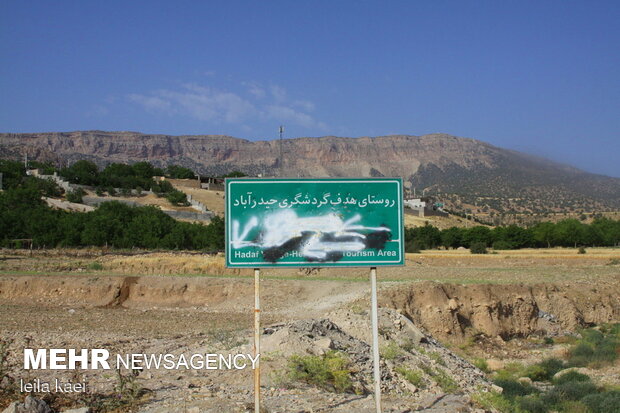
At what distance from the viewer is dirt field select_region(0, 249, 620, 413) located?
30.3ft

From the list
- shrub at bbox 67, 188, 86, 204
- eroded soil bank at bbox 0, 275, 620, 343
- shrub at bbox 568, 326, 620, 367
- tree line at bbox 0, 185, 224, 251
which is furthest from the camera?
shrub at bbox 67, 188, 86, 204

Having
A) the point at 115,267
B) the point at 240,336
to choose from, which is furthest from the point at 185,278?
the point at 240,336

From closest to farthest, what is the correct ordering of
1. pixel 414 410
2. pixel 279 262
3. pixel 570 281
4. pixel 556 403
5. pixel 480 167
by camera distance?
1. pixel 279 262
2. pixel 414 410
3. pixel 556 403
4. pixel 570 281
5. pixel 480 167

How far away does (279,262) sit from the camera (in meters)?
7.49

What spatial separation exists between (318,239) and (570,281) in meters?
25.5

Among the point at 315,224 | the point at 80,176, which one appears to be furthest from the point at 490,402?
the point at 80,176

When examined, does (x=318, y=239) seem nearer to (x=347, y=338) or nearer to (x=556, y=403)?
(x=347, y=338)

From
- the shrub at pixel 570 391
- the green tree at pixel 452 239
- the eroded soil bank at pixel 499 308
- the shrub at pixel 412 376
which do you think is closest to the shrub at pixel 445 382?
the shrub at pixel 412 376

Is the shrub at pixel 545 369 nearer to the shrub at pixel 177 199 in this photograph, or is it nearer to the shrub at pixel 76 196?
the shrub at pixel 76 196

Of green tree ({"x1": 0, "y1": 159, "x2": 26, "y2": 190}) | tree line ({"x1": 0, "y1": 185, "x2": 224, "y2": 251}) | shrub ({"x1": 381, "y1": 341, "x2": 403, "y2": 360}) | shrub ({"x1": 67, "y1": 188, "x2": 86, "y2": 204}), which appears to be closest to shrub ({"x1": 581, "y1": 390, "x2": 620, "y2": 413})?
shrub ({"x1": 381, "y1": 341, "x2": 403, "y2": 360})

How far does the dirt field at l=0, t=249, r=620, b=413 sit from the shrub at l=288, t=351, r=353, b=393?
309mm

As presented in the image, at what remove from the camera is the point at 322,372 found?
9.80 metres

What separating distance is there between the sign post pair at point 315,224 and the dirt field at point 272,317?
6.96 feet

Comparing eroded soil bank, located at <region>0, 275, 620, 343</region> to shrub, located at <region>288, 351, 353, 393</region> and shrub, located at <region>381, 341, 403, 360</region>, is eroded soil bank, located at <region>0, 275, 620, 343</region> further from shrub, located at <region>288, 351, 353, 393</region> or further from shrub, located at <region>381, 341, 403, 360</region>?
shrub, located at <region>288, 351, 353, 393</region>
